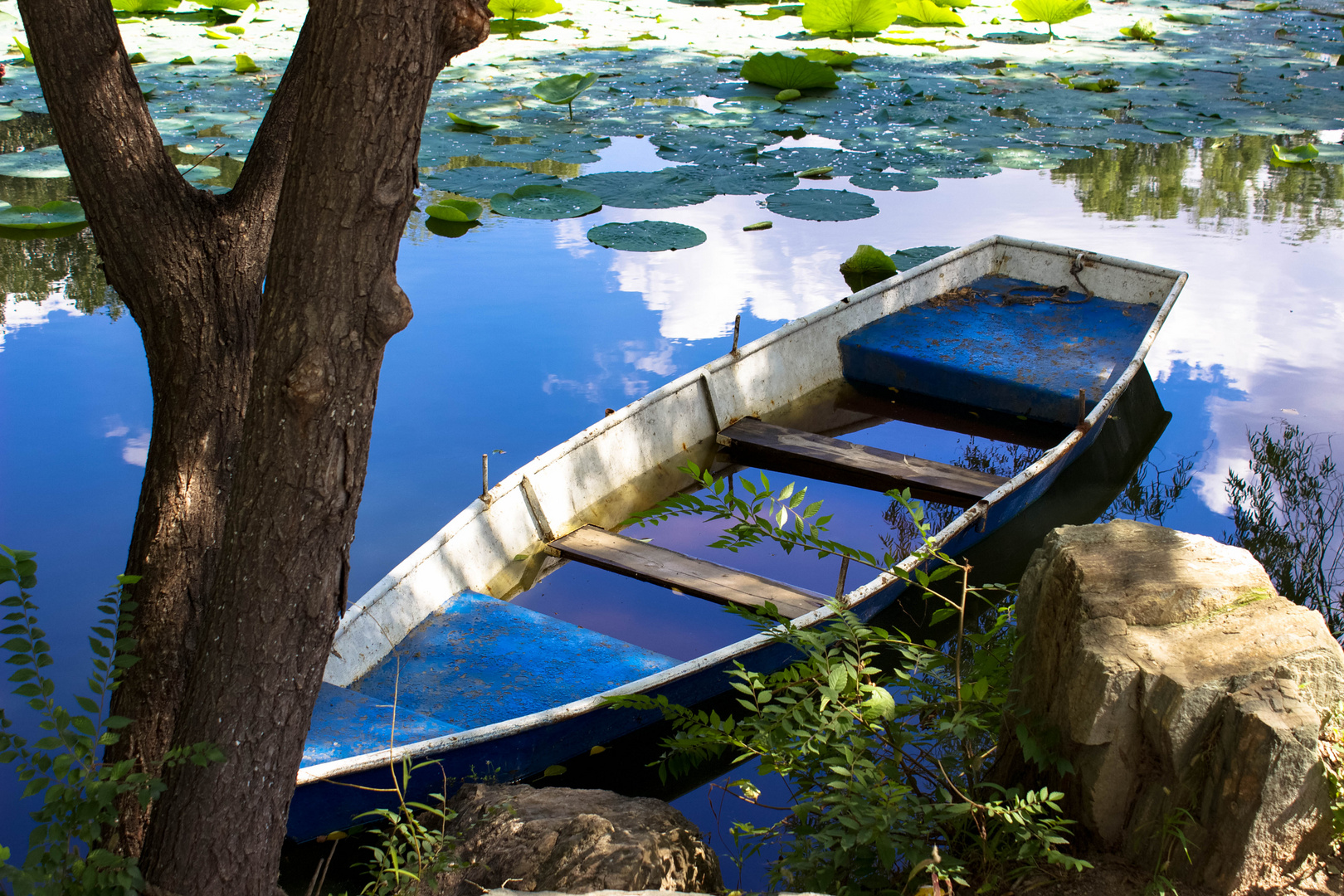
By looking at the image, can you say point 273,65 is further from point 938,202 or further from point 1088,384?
point 1088,384

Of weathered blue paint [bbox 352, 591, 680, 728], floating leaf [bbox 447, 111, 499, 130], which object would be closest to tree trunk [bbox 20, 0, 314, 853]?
weathered blue paint [bbox 352, 591, 680, 728]

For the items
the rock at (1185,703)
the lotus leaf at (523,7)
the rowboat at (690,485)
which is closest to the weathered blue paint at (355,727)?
the rowboat at (690,485)

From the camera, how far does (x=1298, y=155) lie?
8367 mm

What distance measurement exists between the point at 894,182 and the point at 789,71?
2508mm

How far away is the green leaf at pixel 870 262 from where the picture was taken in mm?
5977

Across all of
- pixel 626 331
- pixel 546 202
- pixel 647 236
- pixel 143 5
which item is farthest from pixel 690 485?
pixel 143 5

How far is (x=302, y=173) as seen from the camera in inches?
57.0

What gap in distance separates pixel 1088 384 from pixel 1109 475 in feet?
1.34

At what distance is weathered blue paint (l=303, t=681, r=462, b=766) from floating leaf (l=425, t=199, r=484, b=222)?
4631mm

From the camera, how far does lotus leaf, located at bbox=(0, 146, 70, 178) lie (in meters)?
6.77

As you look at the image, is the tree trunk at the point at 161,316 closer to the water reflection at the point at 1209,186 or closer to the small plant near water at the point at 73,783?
the small plant near water at the point at 73,783

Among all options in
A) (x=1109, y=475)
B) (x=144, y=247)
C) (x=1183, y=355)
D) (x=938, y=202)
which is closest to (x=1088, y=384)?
(x=1109, y=475)

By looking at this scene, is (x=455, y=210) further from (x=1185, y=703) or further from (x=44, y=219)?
(x=1185, y=703)

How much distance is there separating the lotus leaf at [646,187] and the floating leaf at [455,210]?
73 cm
